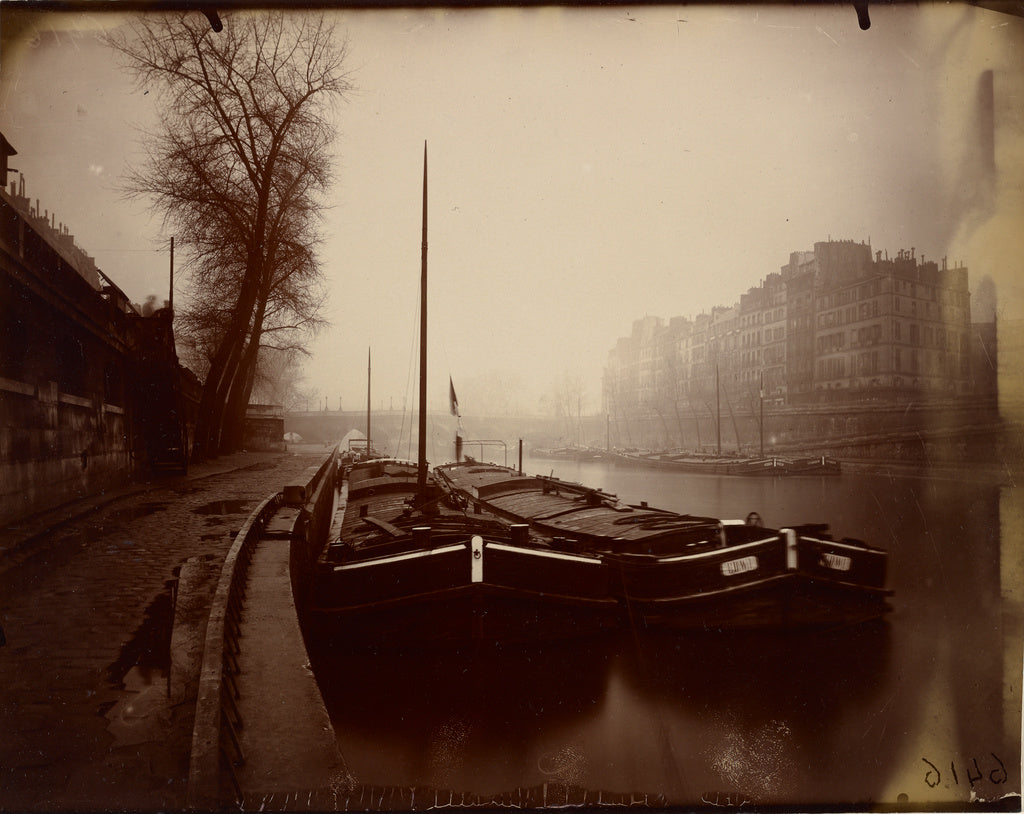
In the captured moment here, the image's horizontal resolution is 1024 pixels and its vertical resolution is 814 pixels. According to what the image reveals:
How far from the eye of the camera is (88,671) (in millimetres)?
3934

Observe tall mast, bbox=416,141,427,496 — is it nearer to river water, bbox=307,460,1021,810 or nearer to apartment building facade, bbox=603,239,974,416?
apartment building facade, bbox=603,239,974,416

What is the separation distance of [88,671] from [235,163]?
11968mm

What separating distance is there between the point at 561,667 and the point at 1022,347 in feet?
17.4

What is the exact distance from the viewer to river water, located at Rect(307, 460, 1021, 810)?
400 cm

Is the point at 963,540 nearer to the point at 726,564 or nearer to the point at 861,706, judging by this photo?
the point at 861,706

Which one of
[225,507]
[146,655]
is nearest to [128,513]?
[225,507]

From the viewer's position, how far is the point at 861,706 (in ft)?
15.0

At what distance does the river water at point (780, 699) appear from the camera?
400 cm

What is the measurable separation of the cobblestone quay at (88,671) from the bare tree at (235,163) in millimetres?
3336

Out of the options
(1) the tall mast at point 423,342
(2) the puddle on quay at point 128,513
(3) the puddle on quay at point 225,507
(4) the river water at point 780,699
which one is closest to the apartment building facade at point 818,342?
(4) the river water at point 780,699

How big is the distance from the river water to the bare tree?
5216mm

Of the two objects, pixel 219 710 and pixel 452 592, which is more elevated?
pixel 219 710

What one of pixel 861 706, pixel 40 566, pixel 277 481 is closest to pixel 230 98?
pixel 40 566

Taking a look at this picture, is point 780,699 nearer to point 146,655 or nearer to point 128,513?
point 146,655
